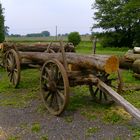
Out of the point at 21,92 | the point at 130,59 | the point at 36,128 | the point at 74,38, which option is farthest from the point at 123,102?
the point at 74,38

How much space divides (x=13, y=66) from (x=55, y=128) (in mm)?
4591

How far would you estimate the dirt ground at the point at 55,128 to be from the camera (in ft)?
22.3

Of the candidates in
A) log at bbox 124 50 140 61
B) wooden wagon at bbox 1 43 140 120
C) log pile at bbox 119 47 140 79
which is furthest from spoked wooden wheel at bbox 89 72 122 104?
log at bbox 124 50 140 61

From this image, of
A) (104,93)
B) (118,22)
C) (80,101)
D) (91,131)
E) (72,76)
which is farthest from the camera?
(118,22)

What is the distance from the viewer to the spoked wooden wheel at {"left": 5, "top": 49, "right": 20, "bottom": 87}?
438 inches

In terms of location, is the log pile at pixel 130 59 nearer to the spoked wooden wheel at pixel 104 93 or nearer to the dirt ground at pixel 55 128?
the spoked wooden wheel at pixel 104 93

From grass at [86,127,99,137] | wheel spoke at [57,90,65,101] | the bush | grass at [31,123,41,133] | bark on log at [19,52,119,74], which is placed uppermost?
bark on log at [19,52,119,74]

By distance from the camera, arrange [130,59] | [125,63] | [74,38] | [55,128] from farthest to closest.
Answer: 1. [74,38]
2. [125,63]
3. [130,59]
4. [55,128]

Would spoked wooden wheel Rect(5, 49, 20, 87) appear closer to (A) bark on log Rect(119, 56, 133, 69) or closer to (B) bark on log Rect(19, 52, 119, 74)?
(B) bark on log Rect(19, 52, 119, 74)

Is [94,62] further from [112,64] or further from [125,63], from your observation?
[125,63]

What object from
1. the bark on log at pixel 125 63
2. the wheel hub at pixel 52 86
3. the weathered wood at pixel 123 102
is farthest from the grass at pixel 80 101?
the bark on log at pixel 125 63

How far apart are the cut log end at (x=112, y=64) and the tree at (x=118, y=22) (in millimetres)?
33122

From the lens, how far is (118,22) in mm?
42375

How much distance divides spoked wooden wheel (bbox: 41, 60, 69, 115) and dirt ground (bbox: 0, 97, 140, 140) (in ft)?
0.70
